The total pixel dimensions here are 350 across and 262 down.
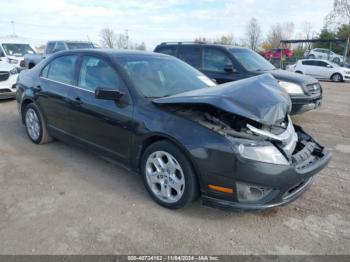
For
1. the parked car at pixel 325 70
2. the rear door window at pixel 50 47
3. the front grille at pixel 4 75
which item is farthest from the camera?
the parked car at pixel 325 70

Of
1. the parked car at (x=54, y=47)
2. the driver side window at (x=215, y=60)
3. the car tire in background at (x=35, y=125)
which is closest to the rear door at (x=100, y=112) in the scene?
the car tire in background at (x=35, y=125)

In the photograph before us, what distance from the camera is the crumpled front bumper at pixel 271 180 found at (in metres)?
2.55

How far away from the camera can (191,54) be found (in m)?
7.47

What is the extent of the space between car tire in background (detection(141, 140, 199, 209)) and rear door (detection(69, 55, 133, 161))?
0.37 metres

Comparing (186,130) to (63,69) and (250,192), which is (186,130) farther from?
(63,69)

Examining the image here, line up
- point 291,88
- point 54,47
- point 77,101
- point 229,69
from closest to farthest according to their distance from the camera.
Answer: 1. point 77,101
2. point 291,88
3. point 229,69
4. point 54,47

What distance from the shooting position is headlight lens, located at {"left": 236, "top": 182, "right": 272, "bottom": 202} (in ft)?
8.59

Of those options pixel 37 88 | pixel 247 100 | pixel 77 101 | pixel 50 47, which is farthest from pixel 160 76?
pixel 50 47

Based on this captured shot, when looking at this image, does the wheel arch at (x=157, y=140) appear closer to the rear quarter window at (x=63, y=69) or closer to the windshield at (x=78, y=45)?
the rear quarter window at (x=63, y=69)

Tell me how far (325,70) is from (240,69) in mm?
14506

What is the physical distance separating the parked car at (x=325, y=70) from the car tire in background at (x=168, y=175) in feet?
60.8

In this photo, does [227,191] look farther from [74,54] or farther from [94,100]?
[74,54]

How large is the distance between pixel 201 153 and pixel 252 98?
0.75m

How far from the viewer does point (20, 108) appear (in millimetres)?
5195
